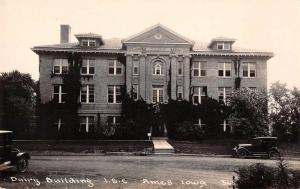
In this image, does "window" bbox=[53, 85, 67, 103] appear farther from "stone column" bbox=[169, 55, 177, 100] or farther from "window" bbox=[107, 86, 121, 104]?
"stone column" bbox=[169, 55, 177, 100]

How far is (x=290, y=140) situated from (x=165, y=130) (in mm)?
11235

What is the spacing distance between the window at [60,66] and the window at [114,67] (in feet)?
12.9

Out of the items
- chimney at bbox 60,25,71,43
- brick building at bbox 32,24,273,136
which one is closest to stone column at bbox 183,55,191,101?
brick building at bbox 32,24,273,136

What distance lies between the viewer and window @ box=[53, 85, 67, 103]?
121 feet

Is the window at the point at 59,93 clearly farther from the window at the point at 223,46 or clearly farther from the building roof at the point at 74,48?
the window at the point at 223,46

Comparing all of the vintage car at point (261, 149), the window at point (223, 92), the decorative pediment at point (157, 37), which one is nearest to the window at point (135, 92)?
the decorative pediment at point (157, 37)

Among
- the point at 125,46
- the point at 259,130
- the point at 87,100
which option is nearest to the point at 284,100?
the point at 259,130

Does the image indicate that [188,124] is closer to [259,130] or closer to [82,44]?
[259,130]

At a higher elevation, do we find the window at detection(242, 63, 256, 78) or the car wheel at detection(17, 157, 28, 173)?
the window at detection(242, 63, 256, 78)


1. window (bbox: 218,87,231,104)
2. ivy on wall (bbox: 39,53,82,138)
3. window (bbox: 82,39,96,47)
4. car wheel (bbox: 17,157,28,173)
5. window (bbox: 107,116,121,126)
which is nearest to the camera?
car wheel (bbox: 17,157,28,173)

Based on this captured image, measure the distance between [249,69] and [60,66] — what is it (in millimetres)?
17633

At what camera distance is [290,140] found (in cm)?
2905

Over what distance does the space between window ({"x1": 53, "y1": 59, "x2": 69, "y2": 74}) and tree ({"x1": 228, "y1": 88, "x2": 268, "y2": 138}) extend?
15337 millimetres

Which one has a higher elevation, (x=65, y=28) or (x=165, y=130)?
(x=65, y=28)
